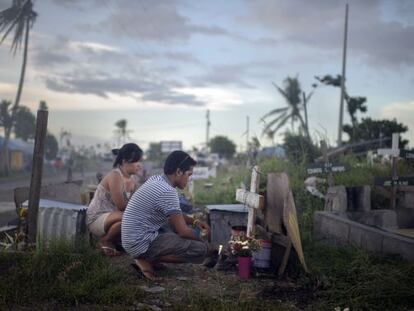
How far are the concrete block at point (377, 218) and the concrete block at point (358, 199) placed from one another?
18 centimetres

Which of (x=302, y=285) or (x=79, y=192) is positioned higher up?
(x=79, y=192)

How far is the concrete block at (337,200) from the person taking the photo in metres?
7.99

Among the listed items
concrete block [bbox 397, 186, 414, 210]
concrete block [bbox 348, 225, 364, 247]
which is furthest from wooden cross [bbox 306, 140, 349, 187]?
concrete block [bbox 348, 225, 364, 247]

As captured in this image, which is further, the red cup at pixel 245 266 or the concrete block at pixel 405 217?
the concrete block at pixel 405 217

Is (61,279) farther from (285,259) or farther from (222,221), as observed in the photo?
(222,221)

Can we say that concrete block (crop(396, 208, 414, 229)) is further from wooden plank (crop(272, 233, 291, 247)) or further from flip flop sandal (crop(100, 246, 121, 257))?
flip flop sandal (crop(100, 246, 121, 257))

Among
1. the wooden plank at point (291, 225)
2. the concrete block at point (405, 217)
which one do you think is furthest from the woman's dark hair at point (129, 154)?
the concrete block at point (405, 217)

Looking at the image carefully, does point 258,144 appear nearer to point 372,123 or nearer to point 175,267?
point 175,267

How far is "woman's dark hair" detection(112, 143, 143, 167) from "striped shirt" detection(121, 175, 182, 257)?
4.20 feet

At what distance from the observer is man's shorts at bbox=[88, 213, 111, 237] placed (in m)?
6.38

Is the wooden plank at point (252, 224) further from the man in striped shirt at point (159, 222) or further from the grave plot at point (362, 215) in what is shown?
the grave plot at point (362, 215)

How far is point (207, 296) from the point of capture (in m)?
4.59

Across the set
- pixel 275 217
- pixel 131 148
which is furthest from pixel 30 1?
pixel 275 217

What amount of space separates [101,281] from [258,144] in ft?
25.2
